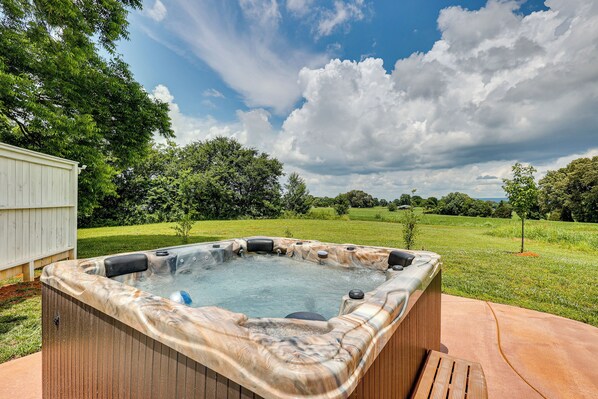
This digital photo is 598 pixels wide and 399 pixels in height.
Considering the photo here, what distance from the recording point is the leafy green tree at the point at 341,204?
14891 millimetres

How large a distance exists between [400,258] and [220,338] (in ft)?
6.23

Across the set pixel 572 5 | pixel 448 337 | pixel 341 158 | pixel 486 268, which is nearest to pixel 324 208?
pixel 341 158

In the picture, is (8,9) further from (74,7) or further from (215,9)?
(215,9)

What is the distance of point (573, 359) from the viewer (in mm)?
1965

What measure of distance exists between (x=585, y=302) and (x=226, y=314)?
177 inches

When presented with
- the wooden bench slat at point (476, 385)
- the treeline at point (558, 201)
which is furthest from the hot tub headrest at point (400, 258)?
the treeline at point (558, 201)

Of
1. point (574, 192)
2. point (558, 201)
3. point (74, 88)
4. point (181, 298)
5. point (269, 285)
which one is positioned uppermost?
point (74, 88)

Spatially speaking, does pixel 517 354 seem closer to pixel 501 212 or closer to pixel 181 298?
pixel 181 298

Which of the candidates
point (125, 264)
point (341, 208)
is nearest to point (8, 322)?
point (125, 264)

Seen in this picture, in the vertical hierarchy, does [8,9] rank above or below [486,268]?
above

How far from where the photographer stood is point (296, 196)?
17000 mm

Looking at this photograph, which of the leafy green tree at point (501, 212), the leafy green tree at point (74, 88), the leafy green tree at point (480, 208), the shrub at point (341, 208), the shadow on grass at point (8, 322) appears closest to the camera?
the shadow on grass at point (8, 322)

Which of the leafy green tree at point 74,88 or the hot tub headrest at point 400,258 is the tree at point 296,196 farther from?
the hot tub headrest at point 400,258

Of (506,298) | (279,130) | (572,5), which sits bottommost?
(506,298)
